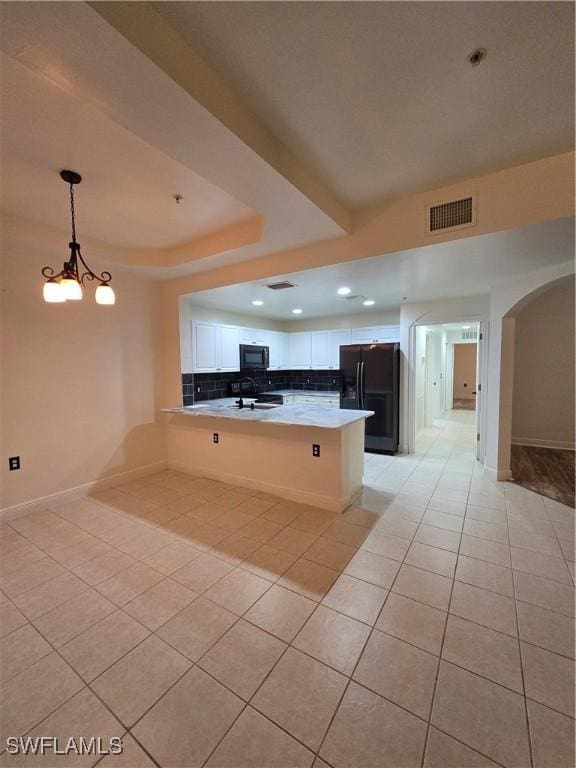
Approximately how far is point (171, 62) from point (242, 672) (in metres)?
2.62

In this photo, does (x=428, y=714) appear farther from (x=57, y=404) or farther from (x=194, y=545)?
(x=57, y=404)

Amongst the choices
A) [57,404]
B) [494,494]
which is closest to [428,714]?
[494,494]

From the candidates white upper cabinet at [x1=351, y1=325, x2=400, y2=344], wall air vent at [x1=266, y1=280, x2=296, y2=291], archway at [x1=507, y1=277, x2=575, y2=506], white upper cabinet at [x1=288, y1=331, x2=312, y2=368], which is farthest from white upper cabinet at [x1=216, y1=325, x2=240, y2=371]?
archway at [x1=507, y1=277, x2=575, y2=506]

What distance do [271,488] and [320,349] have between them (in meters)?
3.61

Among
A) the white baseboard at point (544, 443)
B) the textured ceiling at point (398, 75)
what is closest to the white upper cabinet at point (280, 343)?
the white baseboard at point (544, 443)

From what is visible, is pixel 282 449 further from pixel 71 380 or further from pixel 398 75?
pixel 398 75

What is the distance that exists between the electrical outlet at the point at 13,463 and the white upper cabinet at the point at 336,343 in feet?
16.1

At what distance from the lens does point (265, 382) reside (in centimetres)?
652

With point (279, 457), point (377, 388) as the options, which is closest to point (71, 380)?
point (279, 457)

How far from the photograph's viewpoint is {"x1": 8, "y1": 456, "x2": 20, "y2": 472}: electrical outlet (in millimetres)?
2884

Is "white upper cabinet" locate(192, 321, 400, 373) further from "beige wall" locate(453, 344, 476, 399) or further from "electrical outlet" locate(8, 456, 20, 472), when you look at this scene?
"beige wall" locate(453, 344, 476, 399)

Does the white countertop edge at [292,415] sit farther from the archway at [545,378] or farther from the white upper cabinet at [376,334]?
the archway at [545,378]

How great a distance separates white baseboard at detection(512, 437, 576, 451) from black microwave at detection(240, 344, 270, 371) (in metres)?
4.64

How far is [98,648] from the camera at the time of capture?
61.6 inches
